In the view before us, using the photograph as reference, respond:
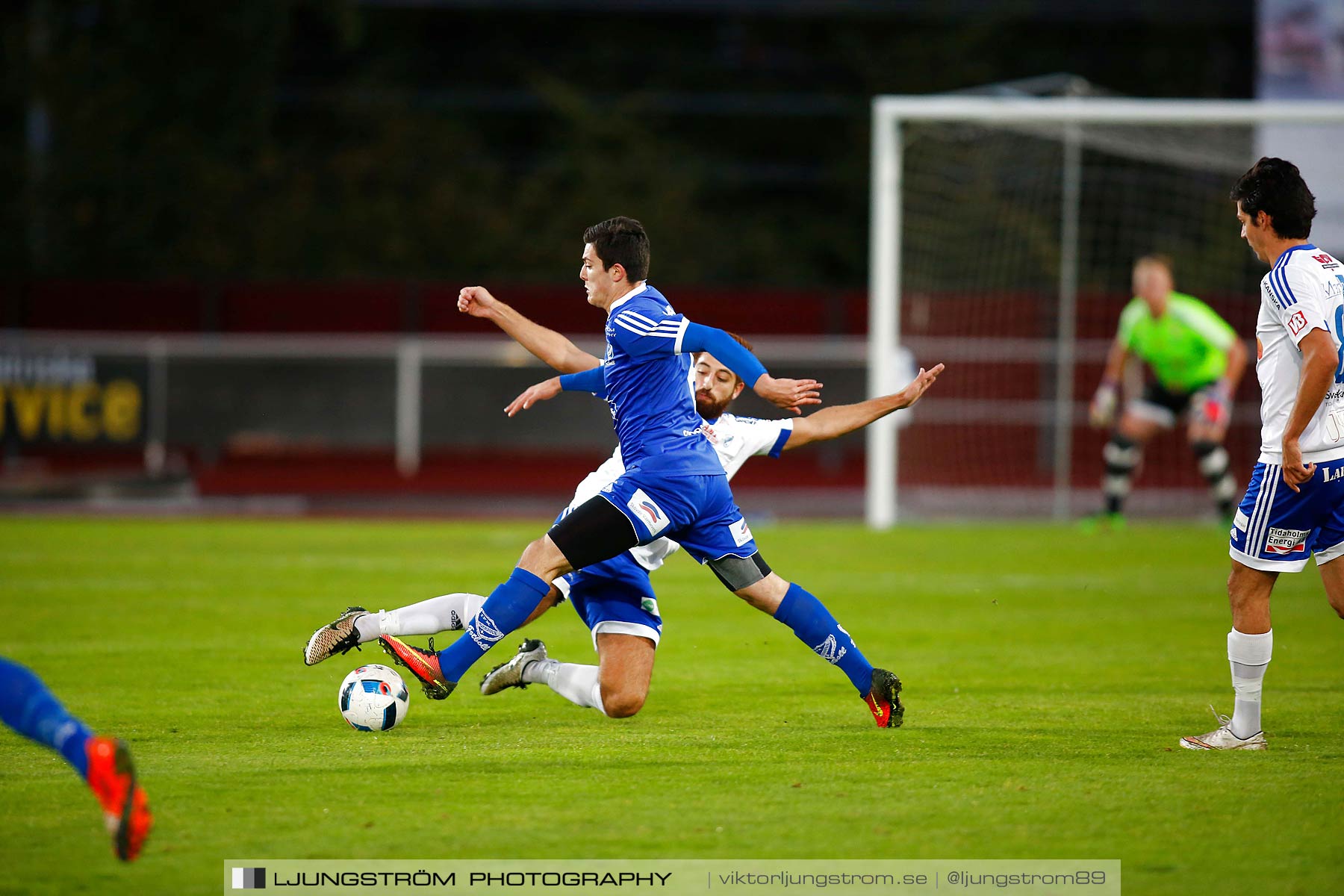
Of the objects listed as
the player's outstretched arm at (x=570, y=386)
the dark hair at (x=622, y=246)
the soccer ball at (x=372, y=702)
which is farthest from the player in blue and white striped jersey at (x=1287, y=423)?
the soccer ball at (x=372, y=702)

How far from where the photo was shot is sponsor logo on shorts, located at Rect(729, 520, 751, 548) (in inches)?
237

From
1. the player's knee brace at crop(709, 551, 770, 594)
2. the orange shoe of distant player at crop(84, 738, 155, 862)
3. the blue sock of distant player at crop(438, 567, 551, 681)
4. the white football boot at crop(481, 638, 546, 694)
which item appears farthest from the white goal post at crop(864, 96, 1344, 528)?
the orange shoe of distant player at crop(84, 738, 155, 862)

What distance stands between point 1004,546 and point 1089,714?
7.05 meters

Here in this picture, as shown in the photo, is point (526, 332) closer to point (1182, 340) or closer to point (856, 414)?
point (856, 414)

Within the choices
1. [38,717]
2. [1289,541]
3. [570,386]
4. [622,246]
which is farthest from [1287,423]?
[38,717]

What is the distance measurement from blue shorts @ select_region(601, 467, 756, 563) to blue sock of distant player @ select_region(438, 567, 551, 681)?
447 mm

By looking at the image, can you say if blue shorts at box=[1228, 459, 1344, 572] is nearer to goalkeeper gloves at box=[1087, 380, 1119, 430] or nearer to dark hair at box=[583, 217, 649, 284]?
dark hair at box=[583, 217, 649, 284]

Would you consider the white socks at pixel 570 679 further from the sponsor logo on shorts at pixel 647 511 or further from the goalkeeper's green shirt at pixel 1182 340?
the goalkeeper's green shirt at pixel 1182 340

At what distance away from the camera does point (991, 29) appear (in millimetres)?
31375

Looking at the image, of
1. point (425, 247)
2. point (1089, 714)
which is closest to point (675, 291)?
point (425, 247)

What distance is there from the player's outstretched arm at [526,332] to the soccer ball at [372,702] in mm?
1445

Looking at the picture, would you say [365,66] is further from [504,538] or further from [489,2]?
[504,538]

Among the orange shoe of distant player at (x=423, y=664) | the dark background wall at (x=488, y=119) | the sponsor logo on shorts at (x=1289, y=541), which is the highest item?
the dark background wall at (x=488, y=119)

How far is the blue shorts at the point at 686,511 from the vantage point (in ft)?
19.1
